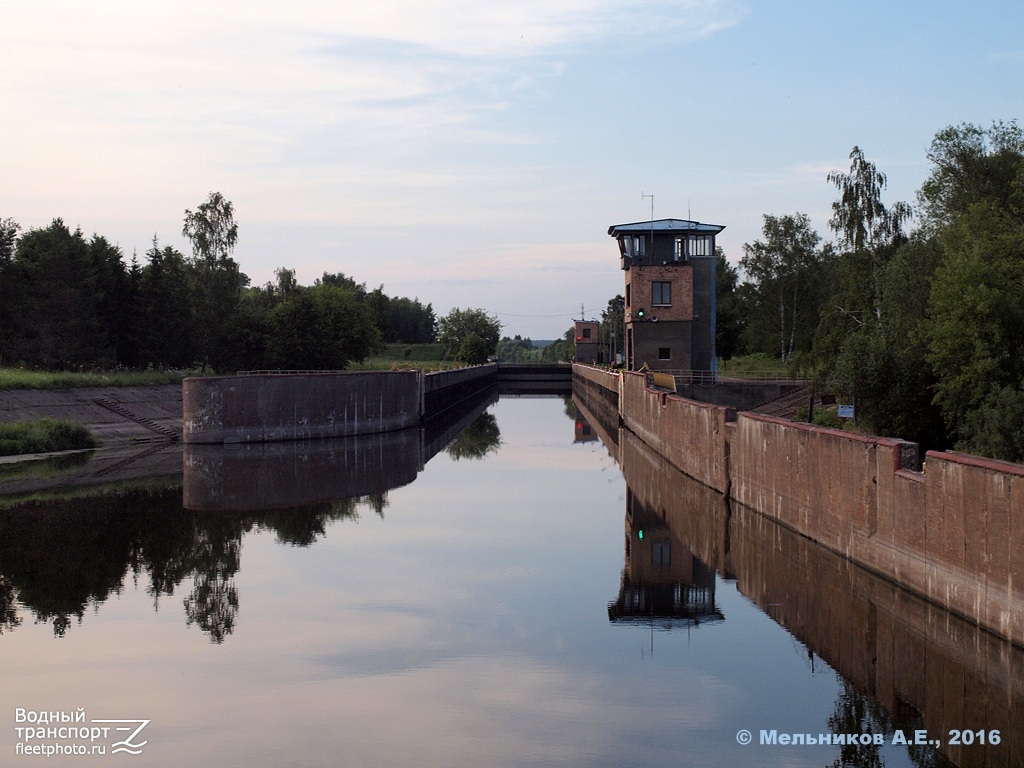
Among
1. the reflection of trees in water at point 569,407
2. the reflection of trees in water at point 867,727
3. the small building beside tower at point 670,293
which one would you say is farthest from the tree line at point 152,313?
the reflection of trees in water at point 867,727

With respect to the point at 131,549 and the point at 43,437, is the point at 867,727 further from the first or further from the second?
the point at 43,437

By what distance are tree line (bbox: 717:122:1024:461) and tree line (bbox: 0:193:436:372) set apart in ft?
124

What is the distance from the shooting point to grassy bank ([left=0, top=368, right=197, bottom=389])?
4709 cm

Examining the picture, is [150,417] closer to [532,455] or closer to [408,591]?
[532,455]

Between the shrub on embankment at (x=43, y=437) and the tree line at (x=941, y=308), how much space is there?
88.5ft

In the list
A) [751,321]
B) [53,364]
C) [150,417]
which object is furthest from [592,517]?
[751,321]

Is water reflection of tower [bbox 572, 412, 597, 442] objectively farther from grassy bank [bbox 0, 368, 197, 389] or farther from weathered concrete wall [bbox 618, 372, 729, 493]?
grassy bank [bbox 0, 368, 197, 389]

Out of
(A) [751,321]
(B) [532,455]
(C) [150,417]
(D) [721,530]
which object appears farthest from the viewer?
(A) [751,321]

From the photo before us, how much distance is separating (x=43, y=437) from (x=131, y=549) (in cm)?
1916

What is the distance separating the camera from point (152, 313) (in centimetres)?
6338

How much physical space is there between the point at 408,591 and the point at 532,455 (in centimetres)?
2543

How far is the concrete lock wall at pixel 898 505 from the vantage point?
43.0 ft

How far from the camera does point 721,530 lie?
23969mm

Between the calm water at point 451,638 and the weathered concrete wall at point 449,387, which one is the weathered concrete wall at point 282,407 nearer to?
the weathered concrete wall at point 449,387
